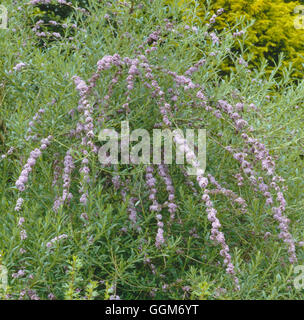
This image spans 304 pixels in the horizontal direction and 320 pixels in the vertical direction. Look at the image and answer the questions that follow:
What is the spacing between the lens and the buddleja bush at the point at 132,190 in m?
1.97

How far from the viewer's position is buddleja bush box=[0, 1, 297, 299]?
77.6 inches

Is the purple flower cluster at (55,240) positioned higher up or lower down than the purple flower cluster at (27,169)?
lower down

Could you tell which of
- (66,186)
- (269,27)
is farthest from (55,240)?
(269,27)

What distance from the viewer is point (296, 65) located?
27.1 ft

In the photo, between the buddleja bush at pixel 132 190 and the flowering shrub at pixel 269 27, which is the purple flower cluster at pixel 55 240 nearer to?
the buddleja bush at pixel 132 190

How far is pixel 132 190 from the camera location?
7.30 ft

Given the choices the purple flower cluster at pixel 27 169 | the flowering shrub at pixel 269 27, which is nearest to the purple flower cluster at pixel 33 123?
the purple flower cluster at pixel 27 169

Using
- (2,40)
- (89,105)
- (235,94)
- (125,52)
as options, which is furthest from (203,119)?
(2,40)

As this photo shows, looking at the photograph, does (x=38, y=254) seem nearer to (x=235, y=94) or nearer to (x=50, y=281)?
(x=50, y=281)

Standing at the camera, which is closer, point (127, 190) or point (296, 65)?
point (127, 190)

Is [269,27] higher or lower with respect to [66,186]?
higher

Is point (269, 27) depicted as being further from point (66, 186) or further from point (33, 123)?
point (66, 186)

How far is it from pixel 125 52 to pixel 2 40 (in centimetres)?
87

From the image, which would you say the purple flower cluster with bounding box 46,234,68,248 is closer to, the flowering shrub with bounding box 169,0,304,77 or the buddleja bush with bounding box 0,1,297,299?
the buddleja bush with bounding box 0,1,297,299
